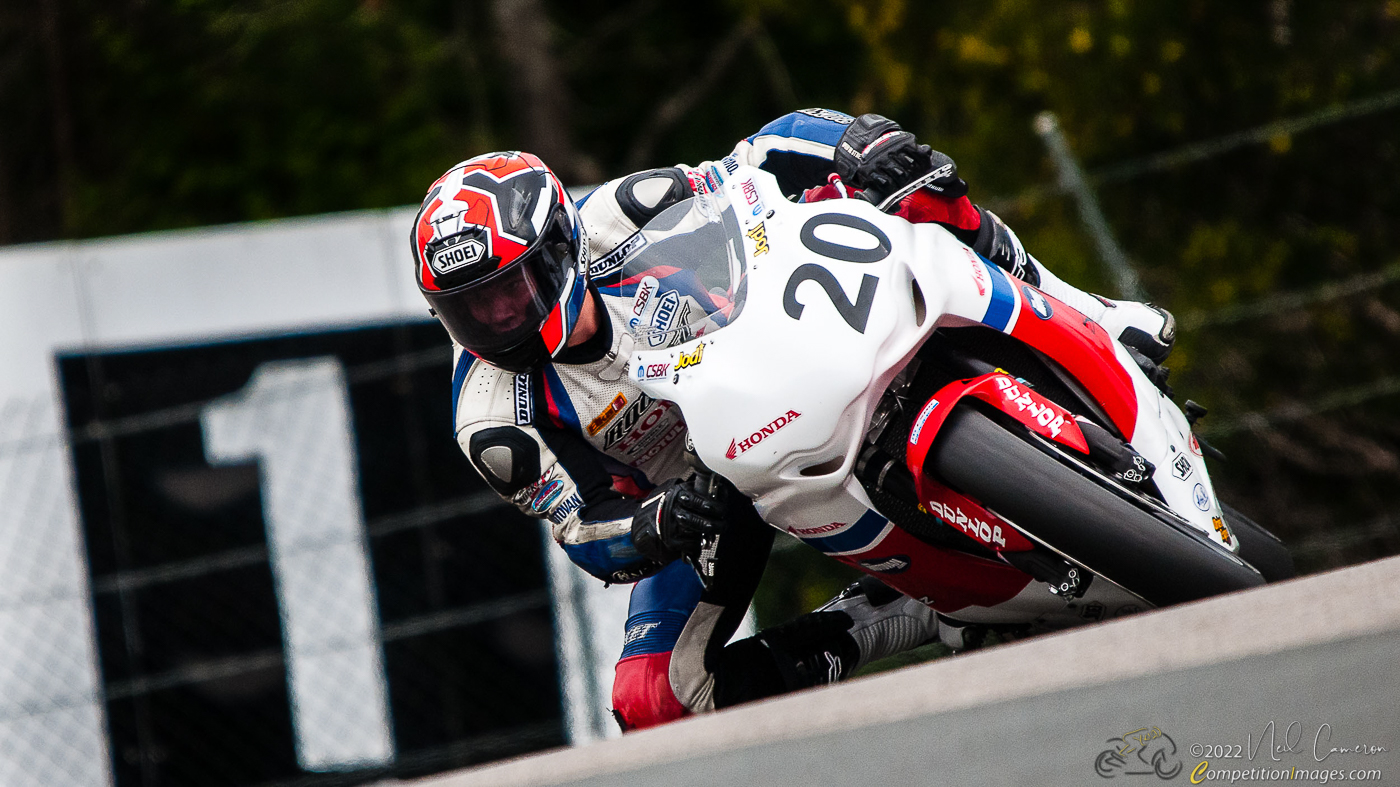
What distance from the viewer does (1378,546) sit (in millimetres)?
6797

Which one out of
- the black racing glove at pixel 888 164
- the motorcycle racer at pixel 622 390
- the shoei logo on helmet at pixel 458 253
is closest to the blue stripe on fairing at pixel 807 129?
the motorcycle racer at pixel 622 390

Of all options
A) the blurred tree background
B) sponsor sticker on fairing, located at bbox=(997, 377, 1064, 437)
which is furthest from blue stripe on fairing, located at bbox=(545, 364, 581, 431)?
the blurred tree background

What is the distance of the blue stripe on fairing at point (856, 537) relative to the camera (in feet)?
9.43

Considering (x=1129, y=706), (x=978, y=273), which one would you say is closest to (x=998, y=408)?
(x=978, y=273)

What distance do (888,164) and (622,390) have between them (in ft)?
2.66

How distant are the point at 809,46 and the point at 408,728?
10080mm

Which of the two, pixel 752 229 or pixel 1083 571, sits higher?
pixel 752 229

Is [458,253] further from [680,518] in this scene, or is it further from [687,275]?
[680,518]

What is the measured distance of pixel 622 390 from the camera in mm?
3346

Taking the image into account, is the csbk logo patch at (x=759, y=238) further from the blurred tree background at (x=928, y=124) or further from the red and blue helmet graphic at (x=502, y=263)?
the blurred tree background at (x=928, y=124)

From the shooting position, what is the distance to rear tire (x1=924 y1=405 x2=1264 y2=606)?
2.42 metres

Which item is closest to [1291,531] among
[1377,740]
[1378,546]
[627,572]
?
[1378,546]

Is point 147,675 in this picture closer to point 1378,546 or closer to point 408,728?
point 408,728

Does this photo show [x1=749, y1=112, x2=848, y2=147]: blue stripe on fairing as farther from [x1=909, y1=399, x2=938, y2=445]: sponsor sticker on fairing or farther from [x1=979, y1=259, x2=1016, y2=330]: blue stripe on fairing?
[x1=909, y1=399, x2=938, y2=445]: sponsor sticker on fairing
